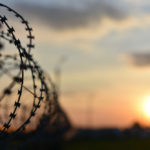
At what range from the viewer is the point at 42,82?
8.60m

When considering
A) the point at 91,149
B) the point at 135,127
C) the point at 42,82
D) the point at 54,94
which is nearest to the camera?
the point at 42,82

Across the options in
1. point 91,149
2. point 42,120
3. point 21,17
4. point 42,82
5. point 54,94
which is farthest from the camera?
point 91,149

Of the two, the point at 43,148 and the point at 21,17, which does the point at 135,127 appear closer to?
the point at 43,148

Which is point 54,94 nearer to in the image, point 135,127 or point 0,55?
point 0,55

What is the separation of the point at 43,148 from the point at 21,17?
21149mm

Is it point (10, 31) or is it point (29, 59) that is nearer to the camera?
point (10, 31)

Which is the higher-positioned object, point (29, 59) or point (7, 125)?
point (29, 59)

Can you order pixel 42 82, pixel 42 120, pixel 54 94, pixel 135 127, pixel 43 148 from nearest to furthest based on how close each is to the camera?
pixel 42 82, pixel 42 120, pixel 54 94, pixel 43 148, pixel 135 127

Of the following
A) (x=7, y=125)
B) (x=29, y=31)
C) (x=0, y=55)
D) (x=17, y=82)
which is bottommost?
(x=7, y=125)

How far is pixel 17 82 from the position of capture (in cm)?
702

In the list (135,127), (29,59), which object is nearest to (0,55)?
(29,59)

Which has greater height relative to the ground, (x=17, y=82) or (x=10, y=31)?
(x=10, y=31)

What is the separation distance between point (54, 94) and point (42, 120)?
1.61 m

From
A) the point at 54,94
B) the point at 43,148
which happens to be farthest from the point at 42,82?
the point at 43,148
